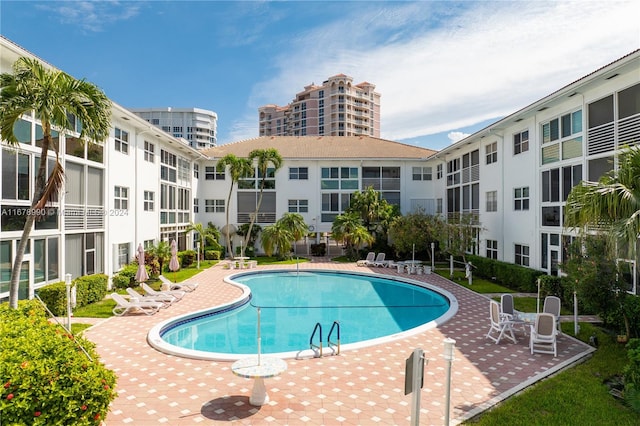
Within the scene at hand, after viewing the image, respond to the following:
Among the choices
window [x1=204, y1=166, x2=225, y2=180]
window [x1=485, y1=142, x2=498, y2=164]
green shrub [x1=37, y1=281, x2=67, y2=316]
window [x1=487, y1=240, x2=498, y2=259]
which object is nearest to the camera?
green shrub [x1=37, y1=281, x2=67, y2=316]

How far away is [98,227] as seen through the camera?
18500 millimetres

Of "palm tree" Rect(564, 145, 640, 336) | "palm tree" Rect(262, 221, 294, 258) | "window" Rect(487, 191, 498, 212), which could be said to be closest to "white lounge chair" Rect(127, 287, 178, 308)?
"palm tree" Rect(262, 221, 294, 258)

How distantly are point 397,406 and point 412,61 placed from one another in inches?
492

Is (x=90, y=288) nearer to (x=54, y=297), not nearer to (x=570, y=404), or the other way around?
(x=54, y=297)

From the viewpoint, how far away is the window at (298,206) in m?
34.6

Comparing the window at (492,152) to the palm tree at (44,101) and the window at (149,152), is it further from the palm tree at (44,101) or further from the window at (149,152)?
the palm tree at (44,101)

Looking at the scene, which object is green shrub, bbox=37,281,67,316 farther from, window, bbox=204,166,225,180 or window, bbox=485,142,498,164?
window, bbox=485,142,498,164

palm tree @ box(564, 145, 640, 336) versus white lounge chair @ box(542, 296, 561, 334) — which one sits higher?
palm tree @ box(564, 145, 640, 336)

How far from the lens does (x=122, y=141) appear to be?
821 inches

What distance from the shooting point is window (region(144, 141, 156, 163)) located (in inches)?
931

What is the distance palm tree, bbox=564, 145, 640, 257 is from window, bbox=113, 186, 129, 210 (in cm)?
1923

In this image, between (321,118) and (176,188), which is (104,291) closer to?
(176,188)

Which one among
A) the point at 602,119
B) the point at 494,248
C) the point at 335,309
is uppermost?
the point at 602,119

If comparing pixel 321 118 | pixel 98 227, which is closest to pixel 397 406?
pixel 98 227
